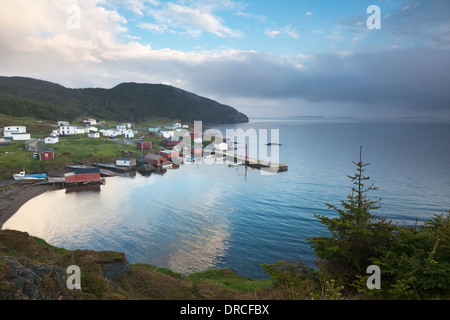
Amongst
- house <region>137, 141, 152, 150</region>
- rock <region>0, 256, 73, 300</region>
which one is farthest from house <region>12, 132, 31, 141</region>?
rock <region>0, 256, 73, 300</region>

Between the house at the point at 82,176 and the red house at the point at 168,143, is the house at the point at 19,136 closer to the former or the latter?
the house at the point at 82,176

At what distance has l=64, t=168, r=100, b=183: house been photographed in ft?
174

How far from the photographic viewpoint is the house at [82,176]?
174ft

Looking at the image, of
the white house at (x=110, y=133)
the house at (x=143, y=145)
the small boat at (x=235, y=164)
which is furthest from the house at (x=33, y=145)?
the small boat at (x=235, y=164)

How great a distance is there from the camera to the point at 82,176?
5356 cm

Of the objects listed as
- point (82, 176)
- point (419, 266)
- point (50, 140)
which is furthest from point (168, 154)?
point (419, 266)

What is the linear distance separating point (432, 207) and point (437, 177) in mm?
24004

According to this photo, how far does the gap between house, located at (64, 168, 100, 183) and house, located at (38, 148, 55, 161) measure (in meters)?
14.3

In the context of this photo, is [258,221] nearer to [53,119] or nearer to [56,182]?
[56,182]

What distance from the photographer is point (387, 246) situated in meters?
12.0

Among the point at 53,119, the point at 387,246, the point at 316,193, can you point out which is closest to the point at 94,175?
the point at 316,193

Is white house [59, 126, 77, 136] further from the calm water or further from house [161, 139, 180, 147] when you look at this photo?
the calm water

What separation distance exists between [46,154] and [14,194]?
63.6 feet

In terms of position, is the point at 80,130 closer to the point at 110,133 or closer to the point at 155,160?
the point at 110,133
